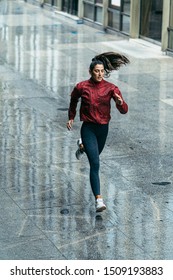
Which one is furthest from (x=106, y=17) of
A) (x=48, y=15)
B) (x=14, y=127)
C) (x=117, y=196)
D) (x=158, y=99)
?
(x=117, y=196)

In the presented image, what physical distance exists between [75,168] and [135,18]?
15950 millimetres

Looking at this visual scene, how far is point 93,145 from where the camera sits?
12.9m

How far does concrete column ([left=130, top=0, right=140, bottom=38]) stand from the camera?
30325 millimetres

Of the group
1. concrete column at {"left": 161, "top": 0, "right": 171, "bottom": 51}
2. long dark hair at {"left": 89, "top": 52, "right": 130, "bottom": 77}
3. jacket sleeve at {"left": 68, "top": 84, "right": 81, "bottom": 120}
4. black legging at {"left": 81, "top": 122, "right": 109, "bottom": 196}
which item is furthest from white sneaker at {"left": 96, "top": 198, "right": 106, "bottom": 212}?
concrete column at {"left": 161, "top": 0, "right": 171, "bottom": 51}

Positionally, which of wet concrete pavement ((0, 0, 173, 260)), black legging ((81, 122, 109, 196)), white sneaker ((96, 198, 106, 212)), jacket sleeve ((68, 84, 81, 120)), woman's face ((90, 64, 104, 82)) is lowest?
wet concrete pavement ((0, 0, 173, 260))

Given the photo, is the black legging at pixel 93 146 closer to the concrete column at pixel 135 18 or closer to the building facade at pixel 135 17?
the building facade at pixel 135 17

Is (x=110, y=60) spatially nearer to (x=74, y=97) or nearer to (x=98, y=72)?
(x=98, y=72)

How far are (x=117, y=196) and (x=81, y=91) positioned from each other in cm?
167

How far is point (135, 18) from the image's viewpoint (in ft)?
100

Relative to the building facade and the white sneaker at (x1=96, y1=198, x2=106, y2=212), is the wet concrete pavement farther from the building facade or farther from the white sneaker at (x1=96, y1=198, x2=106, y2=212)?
the building facade

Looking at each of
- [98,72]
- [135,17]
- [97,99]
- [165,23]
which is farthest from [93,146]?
[135,17]

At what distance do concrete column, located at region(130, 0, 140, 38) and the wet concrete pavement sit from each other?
3.37 meters

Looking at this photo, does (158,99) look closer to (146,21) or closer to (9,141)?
(9,141)

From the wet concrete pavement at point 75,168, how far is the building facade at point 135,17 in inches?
45.6
